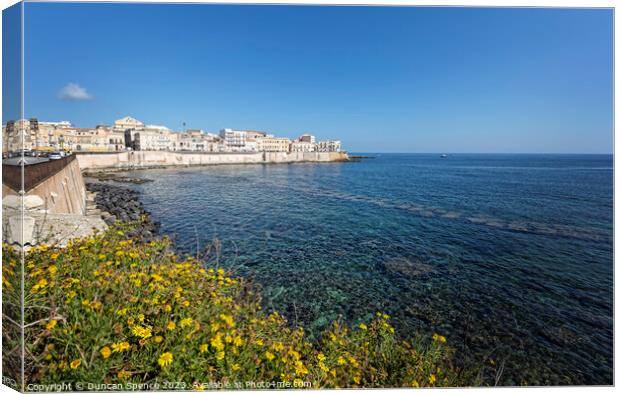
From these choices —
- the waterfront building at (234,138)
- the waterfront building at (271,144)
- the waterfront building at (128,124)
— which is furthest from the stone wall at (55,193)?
the waterfront building at (271,144)

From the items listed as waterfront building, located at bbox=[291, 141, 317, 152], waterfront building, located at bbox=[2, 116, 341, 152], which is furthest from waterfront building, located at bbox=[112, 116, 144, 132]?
waterfront building, located at bbox=[291, 141, 317, 152]

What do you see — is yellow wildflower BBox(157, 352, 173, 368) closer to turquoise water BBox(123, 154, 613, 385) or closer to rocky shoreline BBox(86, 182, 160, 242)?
turquoise water BBox(123, 154, 613, 385)

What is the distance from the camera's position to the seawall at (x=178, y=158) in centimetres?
4481

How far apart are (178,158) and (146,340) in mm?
67520

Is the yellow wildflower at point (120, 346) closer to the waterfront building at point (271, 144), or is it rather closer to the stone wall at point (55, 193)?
the stone wall at point (55, 193)

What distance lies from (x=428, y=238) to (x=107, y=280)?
11145 millimetres

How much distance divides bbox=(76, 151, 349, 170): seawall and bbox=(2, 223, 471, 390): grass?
46862mm

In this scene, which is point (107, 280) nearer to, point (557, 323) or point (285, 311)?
point (285, 311)

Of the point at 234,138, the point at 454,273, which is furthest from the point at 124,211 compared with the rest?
the point at 234,138

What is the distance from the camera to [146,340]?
8.40 ft

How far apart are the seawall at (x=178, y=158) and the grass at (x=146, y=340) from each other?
46862 millimetres

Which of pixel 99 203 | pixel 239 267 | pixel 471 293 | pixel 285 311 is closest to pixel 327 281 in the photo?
pixel 285 311

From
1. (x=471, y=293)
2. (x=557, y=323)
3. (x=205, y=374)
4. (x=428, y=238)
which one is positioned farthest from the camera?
(x=428, y=238)

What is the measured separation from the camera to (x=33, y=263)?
10.8ft
